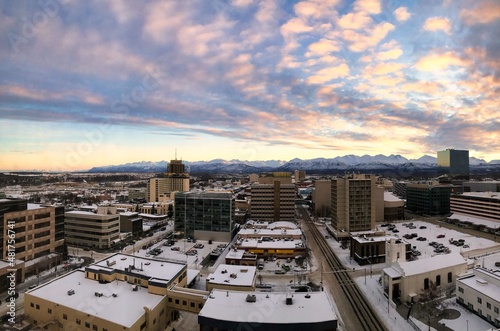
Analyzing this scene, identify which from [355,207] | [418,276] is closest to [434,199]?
[355,207]

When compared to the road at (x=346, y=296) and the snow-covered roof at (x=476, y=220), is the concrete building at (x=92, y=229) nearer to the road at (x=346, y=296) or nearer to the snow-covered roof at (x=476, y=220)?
the road at (x=346, y=296)

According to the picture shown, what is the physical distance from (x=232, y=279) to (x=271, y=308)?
18.4ft

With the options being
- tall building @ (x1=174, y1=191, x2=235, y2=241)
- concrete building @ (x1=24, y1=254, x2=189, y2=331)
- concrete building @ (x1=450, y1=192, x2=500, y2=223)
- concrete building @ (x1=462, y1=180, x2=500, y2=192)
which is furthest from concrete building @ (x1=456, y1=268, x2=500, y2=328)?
A: concrete building @ (x1=462, y1=180, x2=500, y2=192)

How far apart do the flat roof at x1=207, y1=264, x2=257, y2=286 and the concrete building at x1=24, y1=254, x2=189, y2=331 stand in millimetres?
2342

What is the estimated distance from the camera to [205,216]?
132 feet

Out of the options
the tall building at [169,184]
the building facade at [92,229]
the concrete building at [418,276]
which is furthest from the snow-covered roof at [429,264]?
the tall building at [169,184]

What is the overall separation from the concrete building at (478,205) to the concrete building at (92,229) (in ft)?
176

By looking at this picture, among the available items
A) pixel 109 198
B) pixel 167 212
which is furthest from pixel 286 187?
pixel 109 198

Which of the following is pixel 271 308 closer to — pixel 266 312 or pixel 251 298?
pixel 266 312

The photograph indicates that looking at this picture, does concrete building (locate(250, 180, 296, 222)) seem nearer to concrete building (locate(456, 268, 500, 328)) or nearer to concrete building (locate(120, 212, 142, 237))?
concrete building (locate(120, 212, 142, 237))

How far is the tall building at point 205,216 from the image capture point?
39.8 m

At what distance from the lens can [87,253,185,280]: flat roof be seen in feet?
64.9

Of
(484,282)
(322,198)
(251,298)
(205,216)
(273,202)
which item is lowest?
(484,282)

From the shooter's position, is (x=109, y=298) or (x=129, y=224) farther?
(x=129, y=224)
